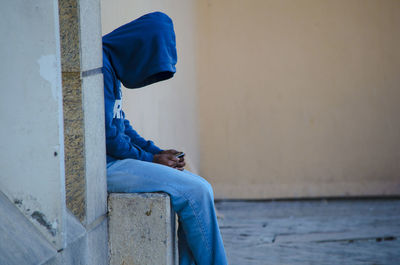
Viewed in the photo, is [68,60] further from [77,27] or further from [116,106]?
[116,106]

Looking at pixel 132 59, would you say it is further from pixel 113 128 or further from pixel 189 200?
pixel 189 200

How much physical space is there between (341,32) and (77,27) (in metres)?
5.69

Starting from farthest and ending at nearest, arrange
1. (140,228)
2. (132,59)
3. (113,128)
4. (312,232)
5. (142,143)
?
(312,232) < (142,143) < (132,59) < (113,128) < (140,228)

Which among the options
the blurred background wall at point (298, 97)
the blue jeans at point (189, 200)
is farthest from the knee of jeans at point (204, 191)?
the blurred background wall at point (298, 97)

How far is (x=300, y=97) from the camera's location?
287 inches

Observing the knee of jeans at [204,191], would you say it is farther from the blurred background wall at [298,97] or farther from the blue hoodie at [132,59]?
the blurred background wall at [298,97]

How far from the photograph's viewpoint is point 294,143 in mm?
7324

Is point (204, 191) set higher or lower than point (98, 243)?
higher

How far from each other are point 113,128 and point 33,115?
28.4 inches

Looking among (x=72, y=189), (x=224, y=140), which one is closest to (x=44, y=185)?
(x=72, y=189)

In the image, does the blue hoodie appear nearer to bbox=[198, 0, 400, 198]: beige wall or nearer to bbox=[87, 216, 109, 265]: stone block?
bbox=[87, 216, 109, 265]: stone block

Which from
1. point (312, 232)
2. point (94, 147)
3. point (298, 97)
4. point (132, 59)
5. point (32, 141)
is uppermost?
point (132, 59)

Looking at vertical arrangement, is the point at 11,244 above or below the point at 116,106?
below

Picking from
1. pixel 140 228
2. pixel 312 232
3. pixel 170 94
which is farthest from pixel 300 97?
pixel 140 228
